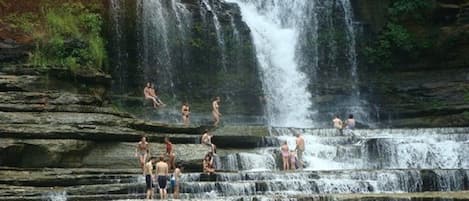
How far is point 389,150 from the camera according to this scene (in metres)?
24.9

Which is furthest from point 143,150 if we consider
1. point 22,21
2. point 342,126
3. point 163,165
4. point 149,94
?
point 22,21

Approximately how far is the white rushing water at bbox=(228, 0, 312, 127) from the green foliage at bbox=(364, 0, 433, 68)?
13.2 feet

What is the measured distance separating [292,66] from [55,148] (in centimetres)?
1629

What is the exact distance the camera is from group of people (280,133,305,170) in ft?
77.2

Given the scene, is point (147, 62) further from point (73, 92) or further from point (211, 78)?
point (73, 92)

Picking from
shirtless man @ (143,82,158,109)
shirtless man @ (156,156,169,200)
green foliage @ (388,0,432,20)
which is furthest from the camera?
green foliage @ (388,0,432,20)

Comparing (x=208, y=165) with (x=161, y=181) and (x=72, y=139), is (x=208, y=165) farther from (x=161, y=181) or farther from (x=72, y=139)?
(x=72, y=139)

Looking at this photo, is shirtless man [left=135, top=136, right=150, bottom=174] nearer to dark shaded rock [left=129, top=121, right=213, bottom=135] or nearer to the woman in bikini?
dark shaded rock [left=129, top=121, right=213, bottom=135]

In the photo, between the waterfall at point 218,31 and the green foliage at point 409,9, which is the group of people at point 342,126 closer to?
the waterfall at point 218,31

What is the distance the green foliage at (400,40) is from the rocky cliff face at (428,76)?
0.25 meters

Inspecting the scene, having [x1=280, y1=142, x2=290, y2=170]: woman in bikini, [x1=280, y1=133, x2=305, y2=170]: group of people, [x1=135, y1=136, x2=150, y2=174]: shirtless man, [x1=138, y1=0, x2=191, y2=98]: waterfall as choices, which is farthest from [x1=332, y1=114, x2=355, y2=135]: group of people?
[x1=138, y1=0, x2=191, y2=98]: waterfall

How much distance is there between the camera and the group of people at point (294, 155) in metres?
23.5

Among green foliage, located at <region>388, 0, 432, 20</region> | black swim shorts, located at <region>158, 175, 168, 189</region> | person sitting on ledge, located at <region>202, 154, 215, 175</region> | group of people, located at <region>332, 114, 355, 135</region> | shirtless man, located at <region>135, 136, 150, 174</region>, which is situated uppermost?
green foliage, located at <region>388, 0, 432, 20</region>

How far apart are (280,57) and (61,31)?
11618 mm
